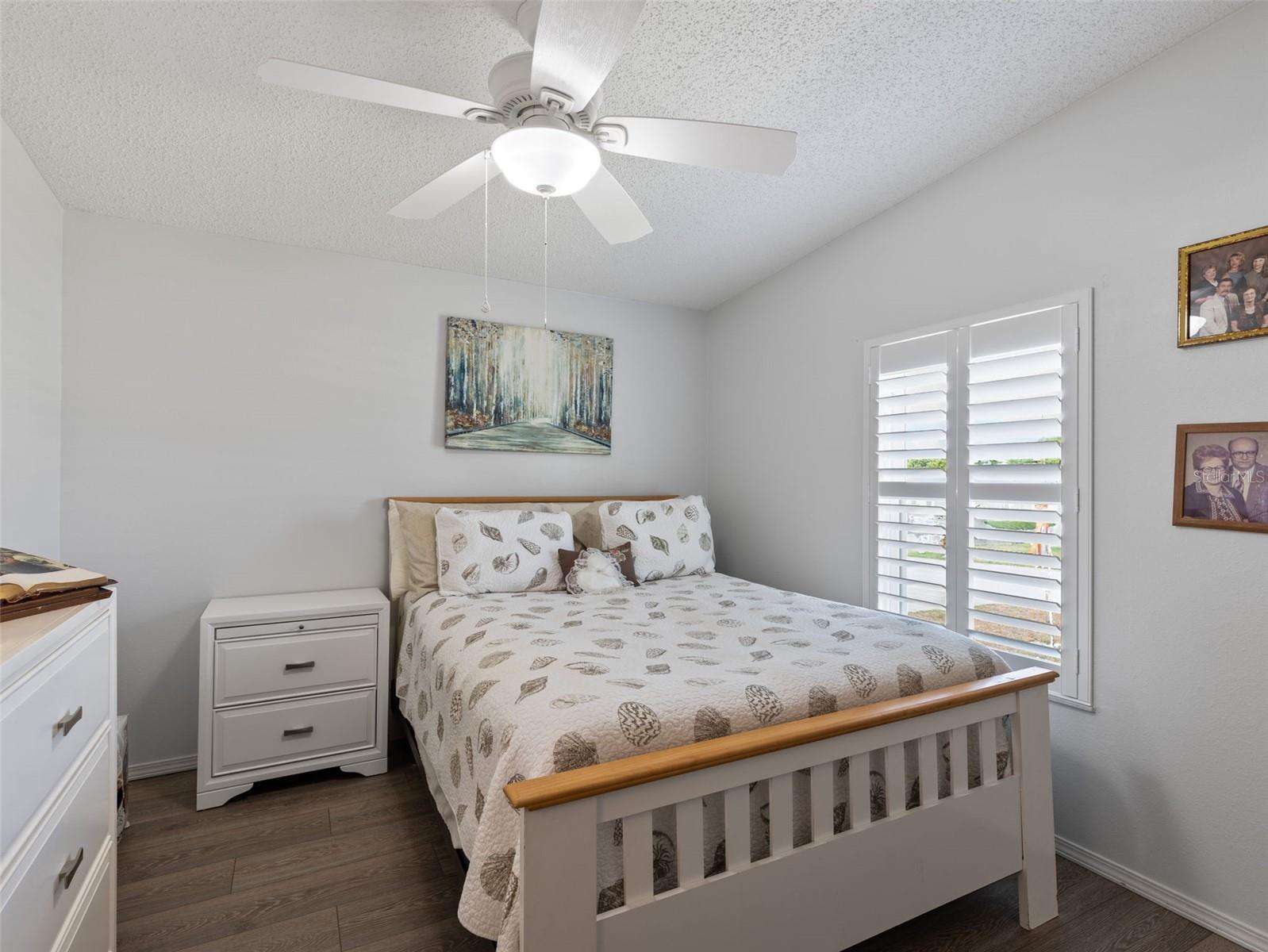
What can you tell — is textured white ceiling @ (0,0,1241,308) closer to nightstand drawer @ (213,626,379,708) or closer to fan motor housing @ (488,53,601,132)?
fan motor housing @ (488,53,601,132)

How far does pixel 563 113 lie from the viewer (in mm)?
1502

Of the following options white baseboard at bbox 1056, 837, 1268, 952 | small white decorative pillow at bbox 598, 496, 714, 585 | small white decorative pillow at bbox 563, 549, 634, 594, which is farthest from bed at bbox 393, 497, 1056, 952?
small white decorative pillow at bbox 598, 496, 714, 585

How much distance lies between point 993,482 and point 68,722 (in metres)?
2.64

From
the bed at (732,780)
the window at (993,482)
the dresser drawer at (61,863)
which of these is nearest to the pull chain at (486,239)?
the bed at (732,780)

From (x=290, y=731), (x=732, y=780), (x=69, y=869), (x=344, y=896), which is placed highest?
(x=732, y=780)

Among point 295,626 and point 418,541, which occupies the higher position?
point 418,541

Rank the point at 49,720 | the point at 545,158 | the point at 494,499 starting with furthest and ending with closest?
the point at 494,499 < the point at 545,158 < the point at 49,720

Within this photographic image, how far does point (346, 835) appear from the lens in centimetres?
213

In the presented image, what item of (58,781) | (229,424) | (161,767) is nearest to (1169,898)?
(58,781)

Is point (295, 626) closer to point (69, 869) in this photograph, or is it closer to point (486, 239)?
point (69, 869)

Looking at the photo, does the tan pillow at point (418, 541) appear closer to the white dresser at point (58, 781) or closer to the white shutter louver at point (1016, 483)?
the white dresser at point (58, 781)

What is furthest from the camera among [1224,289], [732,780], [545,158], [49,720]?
[1224,289]

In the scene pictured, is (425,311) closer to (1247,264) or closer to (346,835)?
(346,835)

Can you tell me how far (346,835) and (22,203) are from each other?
7.72 ft
